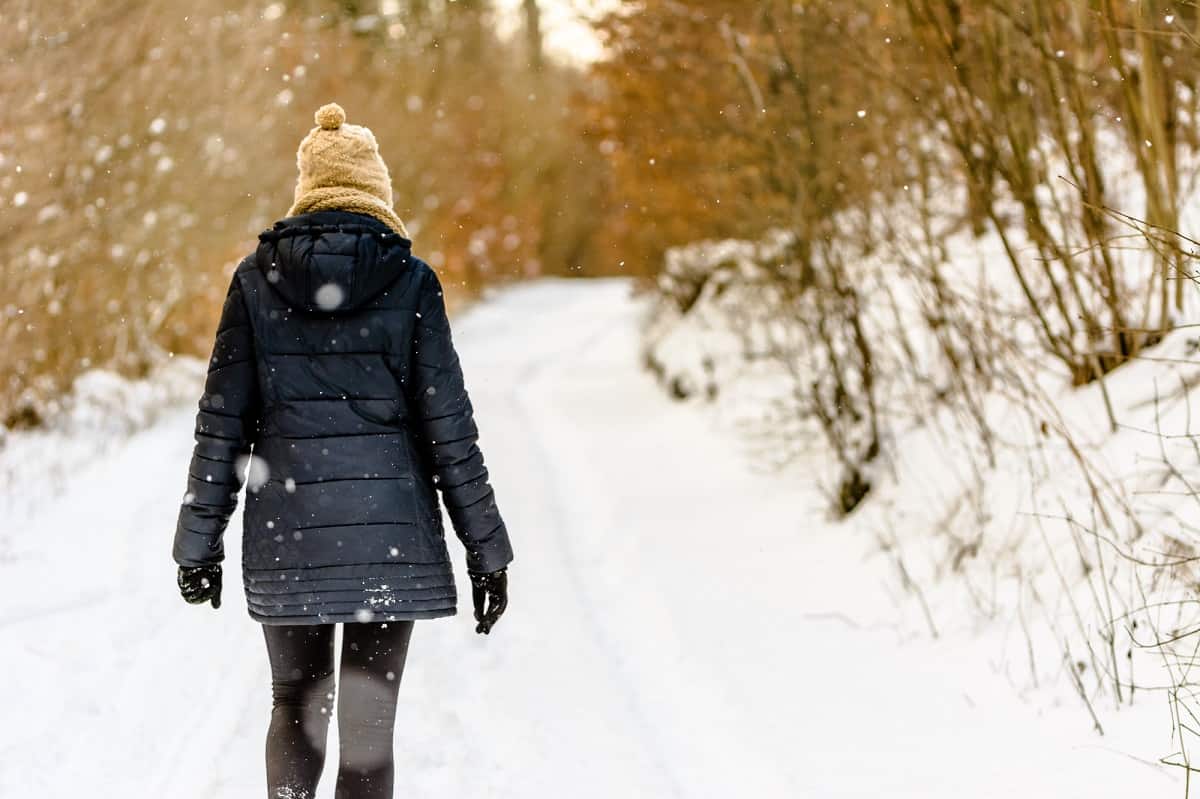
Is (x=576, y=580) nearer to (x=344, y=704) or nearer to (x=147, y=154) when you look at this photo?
(x=344, y=704)

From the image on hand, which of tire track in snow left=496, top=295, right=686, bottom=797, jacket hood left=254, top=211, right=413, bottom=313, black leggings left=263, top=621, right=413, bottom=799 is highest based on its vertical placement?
jacket hood left=254, top=211, right=413, bottom=313

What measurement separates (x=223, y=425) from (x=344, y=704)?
0.73 m

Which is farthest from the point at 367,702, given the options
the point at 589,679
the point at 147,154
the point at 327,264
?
the point at 147,154

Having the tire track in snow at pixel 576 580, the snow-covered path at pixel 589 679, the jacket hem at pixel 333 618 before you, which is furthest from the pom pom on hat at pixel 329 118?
the tire track in snow at pixel 576 580

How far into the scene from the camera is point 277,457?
2732mm

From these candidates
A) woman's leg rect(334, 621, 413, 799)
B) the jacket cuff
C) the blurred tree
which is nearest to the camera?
woman's leg rect(334, 621, 413, 799)

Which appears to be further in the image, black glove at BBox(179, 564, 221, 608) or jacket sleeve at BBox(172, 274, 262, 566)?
black glove at BBox(179, 564, 221, 608)

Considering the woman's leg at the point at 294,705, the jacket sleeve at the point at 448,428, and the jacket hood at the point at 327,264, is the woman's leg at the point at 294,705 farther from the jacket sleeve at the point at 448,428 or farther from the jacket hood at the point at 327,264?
the jacket hood at the point at 327,264

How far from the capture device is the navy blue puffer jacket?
2691 mm

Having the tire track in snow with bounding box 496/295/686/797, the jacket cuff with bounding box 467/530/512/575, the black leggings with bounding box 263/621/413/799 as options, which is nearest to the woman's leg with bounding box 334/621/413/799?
the black leggings with bounding box 263/621/413/799

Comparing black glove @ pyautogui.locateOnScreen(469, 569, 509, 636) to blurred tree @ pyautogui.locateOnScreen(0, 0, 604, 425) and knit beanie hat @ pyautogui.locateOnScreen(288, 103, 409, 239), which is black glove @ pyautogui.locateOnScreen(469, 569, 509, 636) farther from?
blurred tree @ pyautogui.locateOnScreen(0, 0, 604, 425)

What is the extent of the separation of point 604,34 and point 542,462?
15.4 ft

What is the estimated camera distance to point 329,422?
8.87ft

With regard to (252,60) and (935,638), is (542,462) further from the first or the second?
(252,60)
